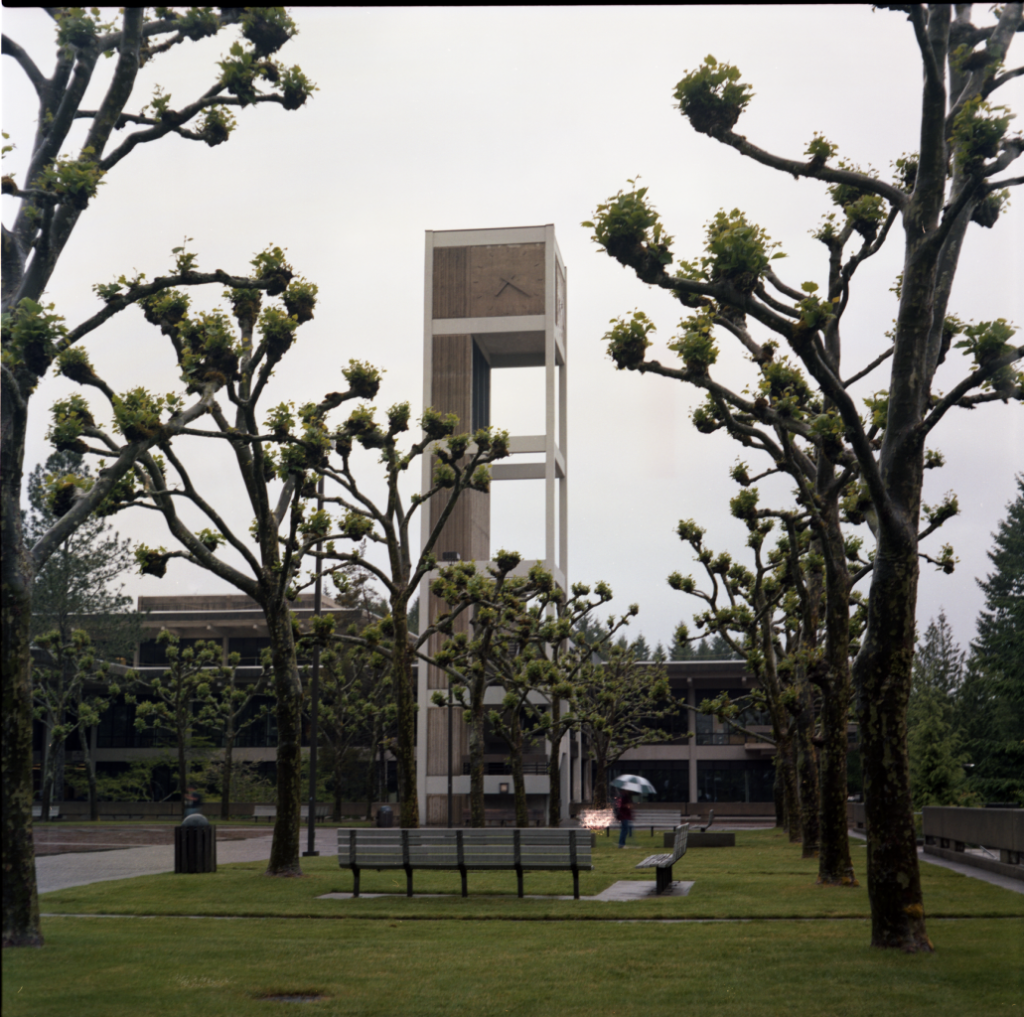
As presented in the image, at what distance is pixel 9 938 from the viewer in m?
4.70

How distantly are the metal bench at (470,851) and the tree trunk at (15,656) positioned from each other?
650cm

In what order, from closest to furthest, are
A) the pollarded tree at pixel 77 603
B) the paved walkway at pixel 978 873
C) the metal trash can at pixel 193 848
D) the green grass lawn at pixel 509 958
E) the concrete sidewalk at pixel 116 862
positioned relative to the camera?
the green grass lawn at pixel 509 958 < the paved walkway at pixel 978 873 < the concrete sidewalk at pixel 116 862 < the metal trash can at pixel 193 848 < the pollarded tree at pixel 77 603

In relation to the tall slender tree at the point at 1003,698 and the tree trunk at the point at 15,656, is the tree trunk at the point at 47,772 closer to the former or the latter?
the tall slender tree at the point at 1003,698

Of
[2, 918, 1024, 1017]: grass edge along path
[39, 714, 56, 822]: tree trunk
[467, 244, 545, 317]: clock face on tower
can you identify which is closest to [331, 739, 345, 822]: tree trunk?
[39, 714, 56, 822]: tree trunk

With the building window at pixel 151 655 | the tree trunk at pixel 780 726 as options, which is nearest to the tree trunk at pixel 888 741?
the tree trunk at pixel 780 726

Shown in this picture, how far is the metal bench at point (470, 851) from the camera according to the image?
14.9m

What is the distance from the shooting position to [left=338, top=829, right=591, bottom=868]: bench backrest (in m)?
14.9

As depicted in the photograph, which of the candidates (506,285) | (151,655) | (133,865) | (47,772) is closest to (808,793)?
(133,865)

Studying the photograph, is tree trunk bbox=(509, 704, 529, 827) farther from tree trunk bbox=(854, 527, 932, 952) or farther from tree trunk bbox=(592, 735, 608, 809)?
tree trunk bbox=(854, 527, 932, 952)

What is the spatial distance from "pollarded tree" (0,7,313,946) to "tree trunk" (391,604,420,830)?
11879mm

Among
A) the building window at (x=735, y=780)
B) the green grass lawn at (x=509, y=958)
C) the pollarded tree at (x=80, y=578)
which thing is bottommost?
the building window at (x=735, y=780)

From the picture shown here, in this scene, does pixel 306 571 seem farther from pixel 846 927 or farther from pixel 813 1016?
pixel 813 1016

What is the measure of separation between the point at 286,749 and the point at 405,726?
4.37 meters

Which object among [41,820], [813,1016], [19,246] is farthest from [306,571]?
[41,820]
